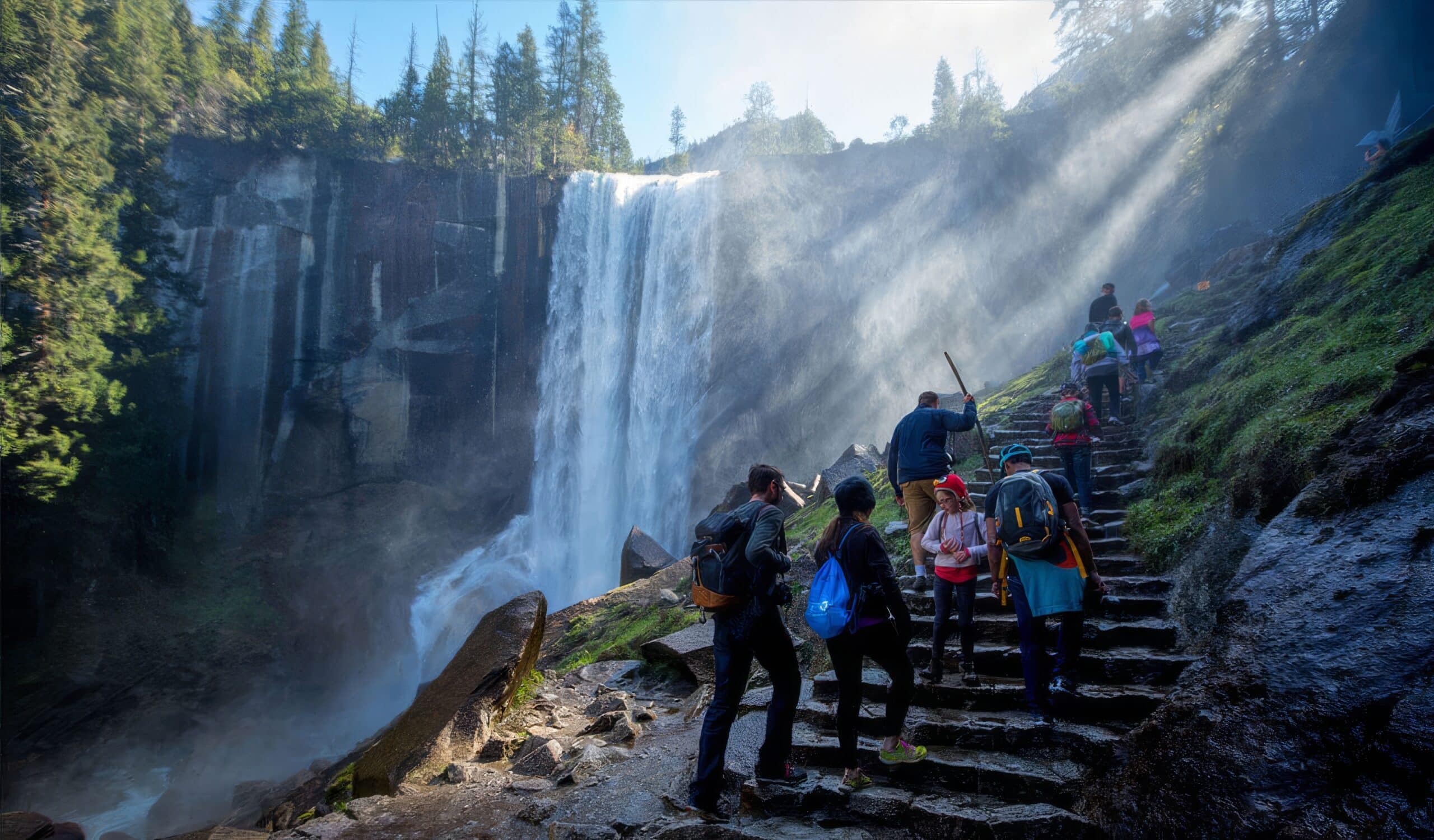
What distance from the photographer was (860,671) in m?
3.50

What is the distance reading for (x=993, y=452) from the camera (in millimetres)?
9102

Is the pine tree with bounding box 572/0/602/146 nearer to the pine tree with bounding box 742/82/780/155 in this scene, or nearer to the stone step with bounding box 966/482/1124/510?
the pine tree with bounding box 742/82/780/155

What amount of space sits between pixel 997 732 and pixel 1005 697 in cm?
46

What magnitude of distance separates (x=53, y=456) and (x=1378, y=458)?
75.6 ft

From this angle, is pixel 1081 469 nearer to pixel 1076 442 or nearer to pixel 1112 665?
pixel 1076 442

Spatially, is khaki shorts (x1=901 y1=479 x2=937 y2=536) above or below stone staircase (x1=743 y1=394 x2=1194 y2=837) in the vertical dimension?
above

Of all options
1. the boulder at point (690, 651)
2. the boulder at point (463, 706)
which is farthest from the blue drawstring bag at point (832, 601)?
the boulder at point (463, 706)

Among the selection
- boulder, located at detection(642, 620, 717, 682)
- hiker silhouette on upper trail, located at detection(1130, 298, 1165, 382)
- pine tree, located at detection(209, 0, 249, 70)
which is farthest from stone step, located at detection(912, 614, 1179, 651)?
pine tree, located at detection(209, 0, 249, 70)

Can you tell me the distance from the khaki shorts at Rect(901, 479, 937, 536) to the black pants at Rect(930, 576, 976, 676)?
86 centimetres

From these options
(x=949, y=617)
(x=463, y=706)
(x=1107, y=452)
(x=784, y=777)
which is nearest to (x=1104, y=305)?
(x=1107, y=452)

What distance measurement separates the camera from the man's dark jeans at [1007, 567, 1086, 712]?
12.3 ft

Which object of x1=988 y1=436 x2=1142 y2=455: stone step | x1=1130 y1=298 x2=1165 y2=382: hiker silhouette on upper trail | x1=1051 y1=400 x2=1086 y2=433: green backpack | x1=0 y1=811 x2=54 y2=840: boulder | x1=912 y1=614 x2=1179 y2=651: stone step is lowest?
x1=0 y1=811 x2=54 y2=840: boulder

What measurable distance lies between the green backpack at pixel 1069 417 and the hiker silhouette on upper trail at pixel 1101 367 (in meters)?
2.40

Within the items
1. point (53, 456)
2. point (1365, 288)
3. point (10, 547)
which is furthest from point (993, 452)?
point (10, 547)
